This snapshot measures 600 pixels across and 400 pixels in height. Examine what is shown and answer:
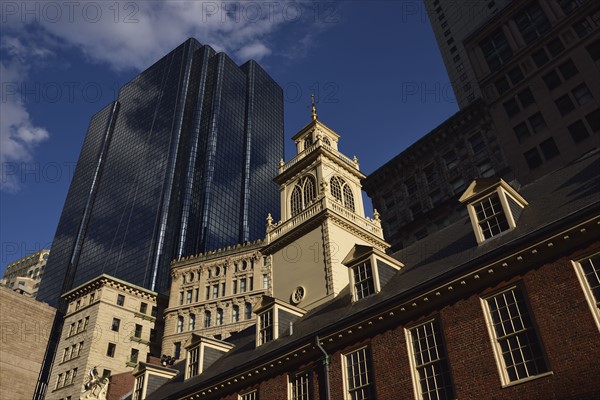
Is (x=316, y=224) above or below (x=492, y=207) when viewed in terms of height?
above

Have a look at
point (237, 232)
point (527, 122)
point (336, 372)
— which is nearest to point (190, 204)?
point (237, 232)

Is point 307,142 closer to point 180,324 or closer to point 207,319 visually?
point 207,319

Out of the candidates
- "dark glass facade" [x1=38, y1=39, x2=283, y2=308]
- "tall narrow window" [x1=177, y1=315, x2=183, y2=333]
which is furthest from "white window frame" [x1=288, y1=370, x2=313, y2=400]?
"dark glass facade" [x1=38, y1=39, x2=283, y2=308]

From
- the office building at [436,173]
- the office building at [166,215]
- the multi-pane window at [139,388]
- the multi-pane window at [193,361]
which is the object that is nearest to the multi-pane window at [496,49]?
the office building at [436,173]

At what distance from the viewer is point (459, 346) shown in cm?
1931

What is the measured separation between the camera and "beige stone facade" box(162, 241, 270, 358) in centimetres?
8425

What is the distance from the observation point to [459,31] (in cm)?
9688

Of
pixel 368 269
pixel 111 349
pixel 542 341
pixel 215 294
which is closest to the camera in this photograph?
pixel 542 341

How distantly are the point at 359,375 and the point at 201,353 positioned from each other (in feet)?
48.2

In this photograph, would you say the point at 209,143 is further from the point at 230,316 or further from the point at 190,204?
the point at 230,316

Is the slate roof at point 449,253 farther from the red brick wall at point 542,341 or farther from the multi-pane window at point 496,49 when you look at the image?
the multi-pane window at point 496,49

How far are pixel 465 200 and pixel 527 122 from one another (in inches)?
1457

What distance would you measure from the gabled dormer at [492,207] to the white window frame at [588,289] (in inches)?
161

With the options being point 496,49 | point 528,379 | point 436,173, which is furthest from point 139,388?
point 496,49
